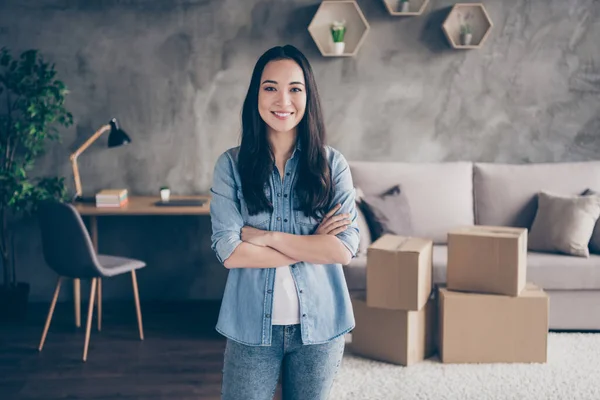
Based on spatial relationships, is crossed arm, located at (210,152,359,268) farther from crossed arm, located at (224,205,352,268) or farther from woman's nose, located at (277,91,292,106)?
woman's nose, located at (277,91,292,106)

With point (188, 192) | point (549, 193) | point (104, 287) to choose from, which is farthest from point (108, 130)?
point (549, 193)

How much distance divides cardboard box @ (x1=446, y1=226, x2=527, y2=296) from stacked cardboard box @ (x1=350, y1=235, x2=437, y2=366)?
0.14 m

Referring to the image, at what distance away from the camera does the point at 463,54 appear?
462 centimetres

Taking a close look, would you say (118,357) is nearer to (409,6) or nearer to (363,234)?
(363,234)

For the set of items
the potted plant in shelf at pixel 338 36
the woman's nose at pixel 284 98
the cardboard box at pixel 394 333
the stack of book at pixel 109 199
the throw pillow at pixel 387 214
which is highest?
the potted plant in shelf at pixel 338 36

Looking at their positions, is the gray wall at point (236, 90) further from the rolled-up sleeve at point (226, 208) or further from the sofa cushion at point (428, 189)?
the rolled-up sleeve at point (226, 208)

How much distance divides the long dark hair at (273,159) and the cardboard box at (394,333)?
1.80m

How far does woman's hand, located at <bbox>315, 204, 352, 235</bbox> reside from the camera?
178 centimetres

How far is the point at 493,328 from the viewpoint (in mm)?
3451

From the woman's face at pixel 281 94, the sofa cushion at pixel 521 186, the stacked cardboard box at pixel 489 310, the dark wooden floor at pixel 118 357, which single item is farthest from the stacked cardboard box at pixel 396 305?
the woman's face at pixel 281 94

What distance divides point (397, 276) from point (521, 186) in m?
1.43

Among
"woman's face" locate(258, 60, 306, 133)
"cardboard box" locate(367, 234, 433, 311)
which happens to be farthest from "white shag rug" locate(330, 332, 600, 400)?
"woman's face" locate(258, 60, 306, 133)

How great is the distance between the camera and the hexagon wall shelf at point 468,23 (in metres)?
4.52

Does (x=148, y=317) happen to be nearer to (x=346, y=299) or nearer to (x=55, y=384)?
(x=55, y=384)
